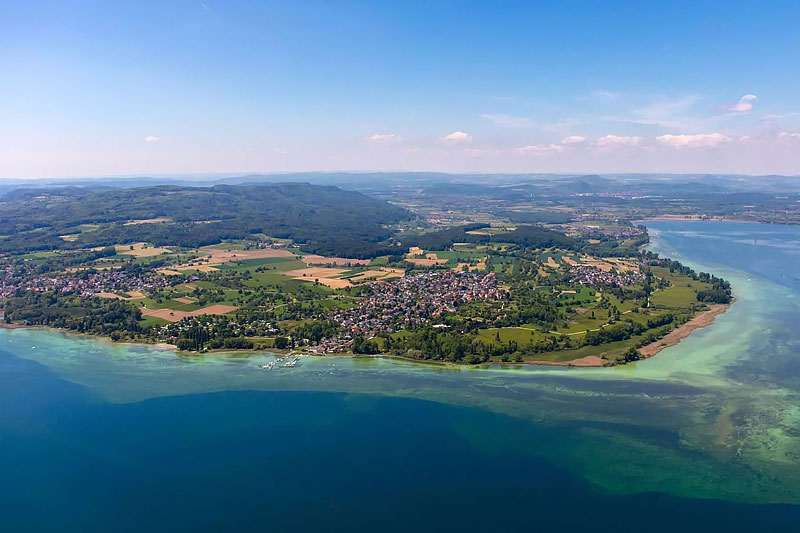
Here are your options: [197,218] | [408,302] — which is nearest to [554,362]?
[408,302]

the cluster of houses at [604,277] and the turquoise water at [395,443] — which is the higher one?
the cluster of houses at [604,277]

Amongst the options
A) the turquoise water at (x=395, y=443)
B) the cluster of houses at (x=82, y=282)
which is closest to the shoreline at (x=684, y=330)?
the turquoise water at (x=395, y=443)

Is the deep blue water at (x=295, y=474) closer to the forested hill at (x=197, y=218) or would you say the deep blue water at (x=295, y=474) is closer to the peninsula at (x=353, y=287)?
the peninsula at (x=353, y=287)

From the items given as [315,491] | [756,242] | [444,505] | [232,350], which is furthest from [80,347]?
[756,242]

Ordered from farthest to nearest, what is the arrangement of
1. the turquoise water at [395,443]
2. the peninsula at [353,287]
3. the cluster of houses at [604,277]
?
1. the cluster of houses at [604,277]
2. the peninsula at [353,287]
3. the turquoise water at [395,443]

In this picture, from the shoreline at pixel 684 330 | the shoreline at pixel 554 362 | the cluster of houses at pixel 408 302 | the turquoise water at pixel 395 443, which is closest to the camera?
the turquoise water at pixel 395 443

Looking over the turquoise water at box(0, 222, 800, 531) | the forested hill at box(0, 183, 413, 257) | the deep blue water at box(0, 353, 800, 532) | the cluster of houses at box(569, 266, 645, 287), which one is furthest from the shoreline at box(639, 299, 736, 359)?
the forested hill at box(0, 183, 413, 257)
